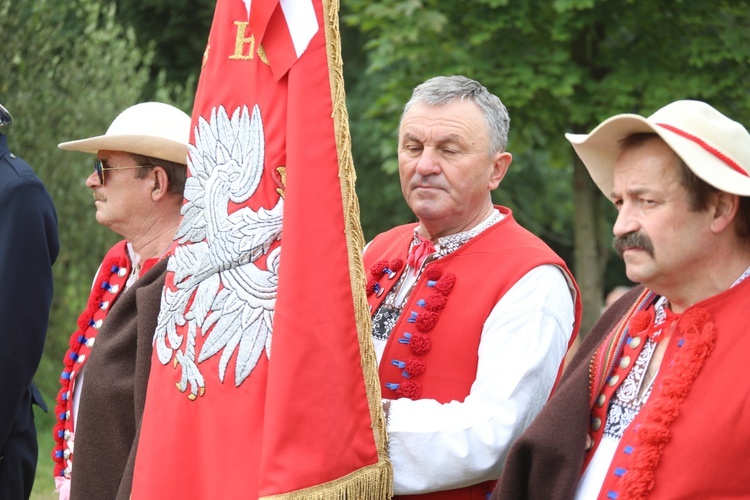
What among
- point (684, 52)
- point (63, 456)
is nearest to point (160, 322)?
point (63, 456)

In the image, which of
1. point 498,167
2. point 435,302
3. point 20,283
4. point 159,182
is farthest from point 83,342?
point 498,167

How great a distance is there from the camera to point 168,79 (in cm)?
1540

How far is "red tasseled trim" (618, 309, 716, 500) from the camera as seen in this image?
2.81 metres

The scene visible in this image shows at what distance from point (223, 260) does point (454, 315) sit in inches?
33.6

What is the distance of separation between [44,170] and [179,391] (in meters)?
7.28

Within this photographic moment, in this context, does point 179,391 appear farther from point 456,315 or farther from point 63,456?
point 63,456

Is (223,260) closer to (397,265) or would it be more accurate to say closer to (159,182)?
(397,265)

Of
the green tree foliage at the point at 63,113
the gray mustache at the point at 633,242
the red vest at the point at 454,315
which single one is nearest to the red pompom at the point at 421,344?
the red vest at the point at 454,315

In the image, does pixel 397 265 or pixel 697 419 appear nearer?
pixel 697 419

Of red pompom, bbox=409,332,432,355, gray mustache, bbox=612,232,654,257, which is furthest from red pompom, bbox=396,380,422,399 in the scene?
gray mustache, bbox=612,232,654,257

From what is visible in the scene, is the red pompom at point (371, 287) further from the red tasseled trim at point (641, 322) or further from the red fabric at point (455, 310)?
the red tasseled trim at point (641, 322)

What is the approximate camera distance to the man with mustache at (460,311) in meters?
3.25

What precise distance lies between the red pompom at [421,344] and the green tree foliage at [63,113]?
6.42 metres

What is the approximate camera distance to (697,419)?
9.11ft
